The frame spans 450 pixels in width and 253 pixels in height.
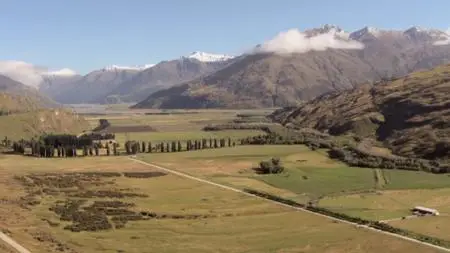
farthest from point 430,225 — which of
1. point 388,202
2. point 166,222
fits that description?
point 166,222

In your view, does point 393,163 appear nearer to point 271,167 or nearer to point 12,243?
point 271,167

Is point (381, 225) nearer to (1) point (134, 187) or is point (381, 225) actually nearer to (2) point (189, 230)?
(2) point (189, 230)

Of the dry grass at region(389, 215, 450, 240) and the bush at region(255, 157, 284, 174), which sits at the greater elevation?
the bush at region(255, 157, 284, 174)

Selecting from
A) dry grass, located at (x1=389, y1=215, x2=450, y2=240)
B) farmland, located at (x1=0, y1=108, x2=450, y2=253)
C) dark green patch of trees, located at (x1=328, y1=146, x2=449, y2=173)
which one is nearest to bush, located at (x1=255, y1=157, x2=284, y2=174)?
farmland, located at (x1=0, y1=108, x2=450, y2=253)

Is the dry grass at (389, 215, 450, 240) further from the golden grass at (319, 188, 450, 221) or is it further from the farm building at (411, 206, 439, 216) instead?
the golden grass at (319, 188, 450, 221)

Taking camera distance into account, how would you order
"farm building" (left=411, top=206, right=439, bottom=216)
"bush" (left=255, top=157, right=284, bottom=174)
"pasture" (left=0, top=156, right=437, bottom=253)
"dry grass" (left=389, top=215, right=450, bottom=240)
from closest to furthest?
"pasture" (left=0, top=156, right=437, bottom=253) → "dry grass" (left=389, top=215, right=450, bottom=240) → "farm building" (left=411, top=206, right=439, bottom=216) → "bush" (left=255, top=157, right=284, bottom=174)

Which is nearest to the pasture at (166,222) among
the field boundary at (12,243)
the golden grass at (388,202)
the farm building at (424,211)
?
the field boundary at (12,243)

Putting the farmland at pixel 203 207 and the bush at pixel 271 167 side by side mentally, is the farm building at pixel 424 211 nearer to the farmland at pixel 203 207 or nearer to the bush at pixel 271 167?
the farmland at pixel 203 207

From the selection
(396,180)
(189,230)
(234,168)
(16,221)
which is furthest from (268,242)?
(234,168)
